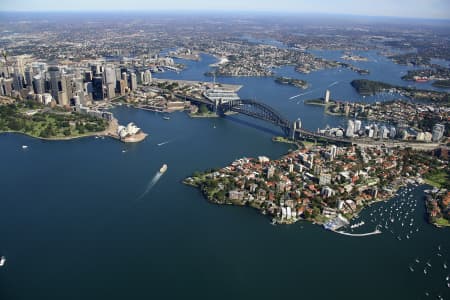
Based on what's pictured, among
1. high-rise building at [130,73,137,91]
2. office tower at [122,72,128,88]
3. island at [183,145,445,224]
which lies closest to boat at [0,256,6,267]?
island at [183,145,445,224]

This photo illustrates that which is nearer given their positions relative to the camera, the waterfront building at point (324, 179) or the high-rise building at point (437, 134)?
the waterfront building at point (324, 179)

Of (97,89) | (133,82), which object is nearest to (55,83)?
(97,89)

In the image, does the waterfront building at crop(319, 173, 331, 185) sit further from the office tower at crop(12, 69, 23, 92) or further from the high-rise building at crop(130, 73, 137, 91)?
the office tower at crop(12, 69, 23, 92)

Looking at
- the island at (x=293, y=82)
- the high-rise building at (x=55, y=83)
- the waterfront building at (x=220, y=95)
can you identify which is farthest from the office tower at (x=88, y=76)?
the island at (x=293, y=82)

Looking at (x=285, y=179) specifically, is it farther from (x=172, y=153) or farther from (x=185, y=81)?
(x=185, y=81)

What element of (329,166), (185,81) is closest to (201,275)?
(329,166)

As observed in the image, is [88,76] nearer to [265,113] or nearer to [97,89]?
[97,89]

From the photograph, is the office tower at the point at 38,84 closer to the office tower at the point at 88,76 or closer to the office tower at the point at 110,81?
the office tower at the point at 88,76
